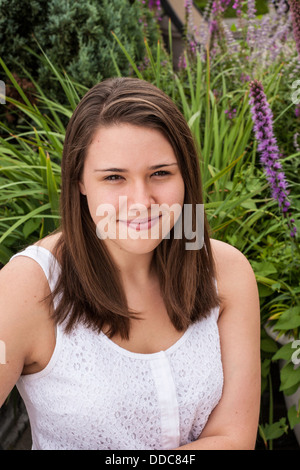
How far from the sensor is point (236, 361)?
1.72 meters

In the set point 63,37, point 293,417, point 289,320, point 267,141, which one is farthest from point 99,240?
point 63,37

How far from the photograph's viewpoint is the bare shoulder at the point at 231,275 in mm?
1796

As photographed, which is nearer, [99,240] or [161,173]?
[161,173]

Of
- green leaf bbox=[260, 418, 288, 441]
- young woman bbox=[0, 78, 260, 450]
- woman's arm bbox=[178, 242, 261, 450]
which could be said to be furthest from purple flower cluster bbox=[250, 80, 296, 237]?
green leaf bbox=[260, 418, 288, 441]

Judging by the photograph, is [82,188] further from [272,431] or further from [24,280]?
[272,431]

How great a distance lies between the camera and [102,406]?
1.50 m

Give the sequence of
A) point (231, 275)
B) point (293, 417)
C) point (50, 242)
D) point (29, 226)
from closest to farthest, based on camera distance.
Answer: point (50, 242), point (231, 275), point (293, 417), point (29, 226)

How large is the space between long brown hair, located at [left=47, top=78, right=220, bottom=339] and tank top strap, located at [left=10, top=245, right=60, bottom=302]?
19mm

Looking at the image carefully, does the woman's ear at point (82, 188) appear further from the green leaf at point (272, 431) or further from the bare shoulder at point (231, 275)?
the green leaf at point (272, 431)

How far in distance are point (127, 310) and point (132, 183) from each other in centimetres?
40

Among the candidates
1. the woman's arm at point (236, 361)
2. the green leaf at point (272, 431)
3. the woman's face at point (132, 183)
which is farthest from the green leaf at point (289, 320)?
the woman's face at point (132, 183)

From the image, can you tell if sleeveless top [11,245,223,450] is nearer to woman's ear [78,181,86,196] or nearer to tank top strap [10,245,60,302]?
tank top strap [10,245,60,302]

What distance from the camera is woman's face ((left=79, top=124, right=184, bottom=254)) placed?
54.7 inches
